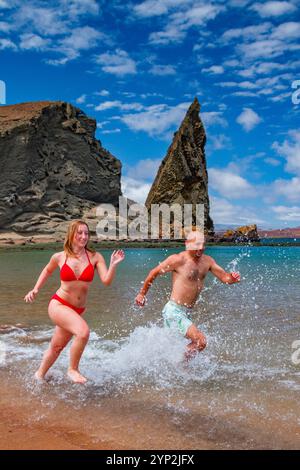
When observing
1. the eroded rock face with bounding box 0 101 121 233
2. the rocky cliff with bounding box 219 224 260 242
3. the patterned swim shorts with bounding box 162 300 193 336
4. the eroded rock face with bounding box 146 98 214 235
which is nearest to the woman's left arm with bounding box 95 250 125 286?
the patterned swim shorts with bounding box 162 300 193 336

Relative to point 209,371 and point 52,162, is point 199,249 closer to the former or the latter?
point 209,371

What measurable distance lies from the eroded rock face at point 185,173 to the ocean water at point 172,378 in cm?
9733

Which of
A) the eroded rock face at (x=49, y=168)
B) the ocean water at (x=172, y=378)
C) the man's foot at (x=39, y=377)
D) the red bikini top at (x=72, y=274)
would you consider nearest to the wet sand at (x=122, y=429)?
the ocean water at (x=172, y=378)

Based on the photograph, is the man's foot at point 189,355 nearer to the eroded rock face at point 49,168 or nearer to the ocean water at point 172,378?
the ocean water at point 172,378

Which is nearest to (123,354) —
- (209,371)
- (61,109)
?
(209,371)

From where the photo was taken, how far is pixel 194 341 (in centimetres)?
647

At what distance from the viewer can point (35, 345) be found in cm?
795

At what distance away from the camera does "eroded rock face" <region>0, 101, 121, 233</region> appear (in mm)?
81475

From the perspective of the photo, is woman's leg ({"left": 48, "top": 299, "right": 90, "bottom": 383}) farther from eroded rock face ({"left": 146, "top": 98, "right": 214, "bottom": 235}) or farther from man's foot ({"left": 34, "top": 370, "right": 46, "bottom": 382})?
eroded rock face ({"left": 146, "top": 98, "right": 214, "bottom": 235})

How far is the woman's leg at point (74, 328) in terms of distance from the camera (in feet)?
17.8

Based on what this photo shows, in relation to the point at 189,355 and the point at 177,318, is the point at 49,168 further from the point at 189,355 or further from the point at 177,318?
the point at 189,355

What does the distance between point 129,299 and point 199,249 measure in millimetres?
7609

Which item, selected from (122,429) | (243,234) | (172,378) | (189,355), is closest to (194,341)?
(189,355)
